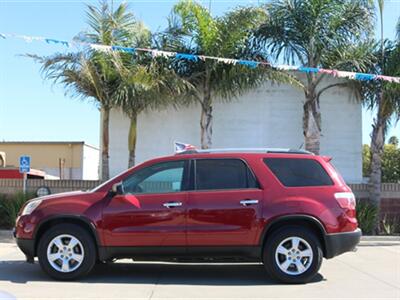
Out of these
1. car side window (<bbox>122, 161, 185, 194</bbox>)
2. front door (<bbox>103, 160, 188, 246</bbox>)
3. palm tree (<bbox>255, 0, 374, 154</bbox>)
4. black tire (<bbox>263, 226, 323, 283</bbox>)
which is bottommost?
black tire (<bbox>263, 226, 323, 283</bbox>)

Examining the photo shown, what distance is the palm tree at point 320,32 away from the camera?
595 inches

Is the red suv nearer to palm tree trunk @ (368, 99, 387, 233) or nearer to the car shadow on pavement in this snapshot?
the car shadow on pavement

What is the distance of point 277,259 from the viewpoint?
7.79 m

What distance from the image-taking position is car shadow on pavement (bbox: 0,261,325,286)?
26.2 ft

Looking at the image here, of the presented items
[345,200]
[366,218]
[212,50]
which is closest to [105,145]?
[212,50]

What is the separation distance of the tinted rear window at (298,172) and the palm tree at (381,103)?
7.91 metres

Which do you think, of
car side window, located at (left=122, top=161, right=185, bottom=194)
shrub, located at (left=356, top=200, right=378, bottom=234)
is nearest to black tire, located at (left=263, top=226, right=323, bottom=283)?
car side window, located at (left=122, top=161, right=185, bottom=194)

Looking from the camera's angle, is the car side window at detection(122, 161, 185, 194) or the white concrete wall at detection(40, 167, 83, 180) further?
the white concrete wall at detection(40, 167, 83, 180)

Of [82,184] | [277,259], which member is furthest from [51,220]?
[82,184]

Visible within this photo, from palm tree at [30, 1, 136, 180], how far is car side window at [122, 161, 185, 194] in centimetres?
762

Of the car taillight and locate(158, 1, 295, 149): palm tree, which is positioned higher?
locate(158, 1, 295, 149): palm tree

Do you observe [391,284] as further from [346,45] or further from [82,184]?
[82,184]

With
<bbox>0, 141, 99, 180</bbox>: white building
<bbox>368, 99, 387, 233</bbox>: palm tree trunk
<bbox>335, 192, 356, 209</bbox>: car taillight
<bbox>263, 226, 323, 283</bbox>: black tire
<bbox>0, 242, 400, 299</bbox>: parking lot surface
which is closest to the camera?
<bbox>0, 242, 400, 299</bbox>: parking lot surface

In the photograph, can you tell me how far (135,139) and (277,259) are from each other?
972 cm
